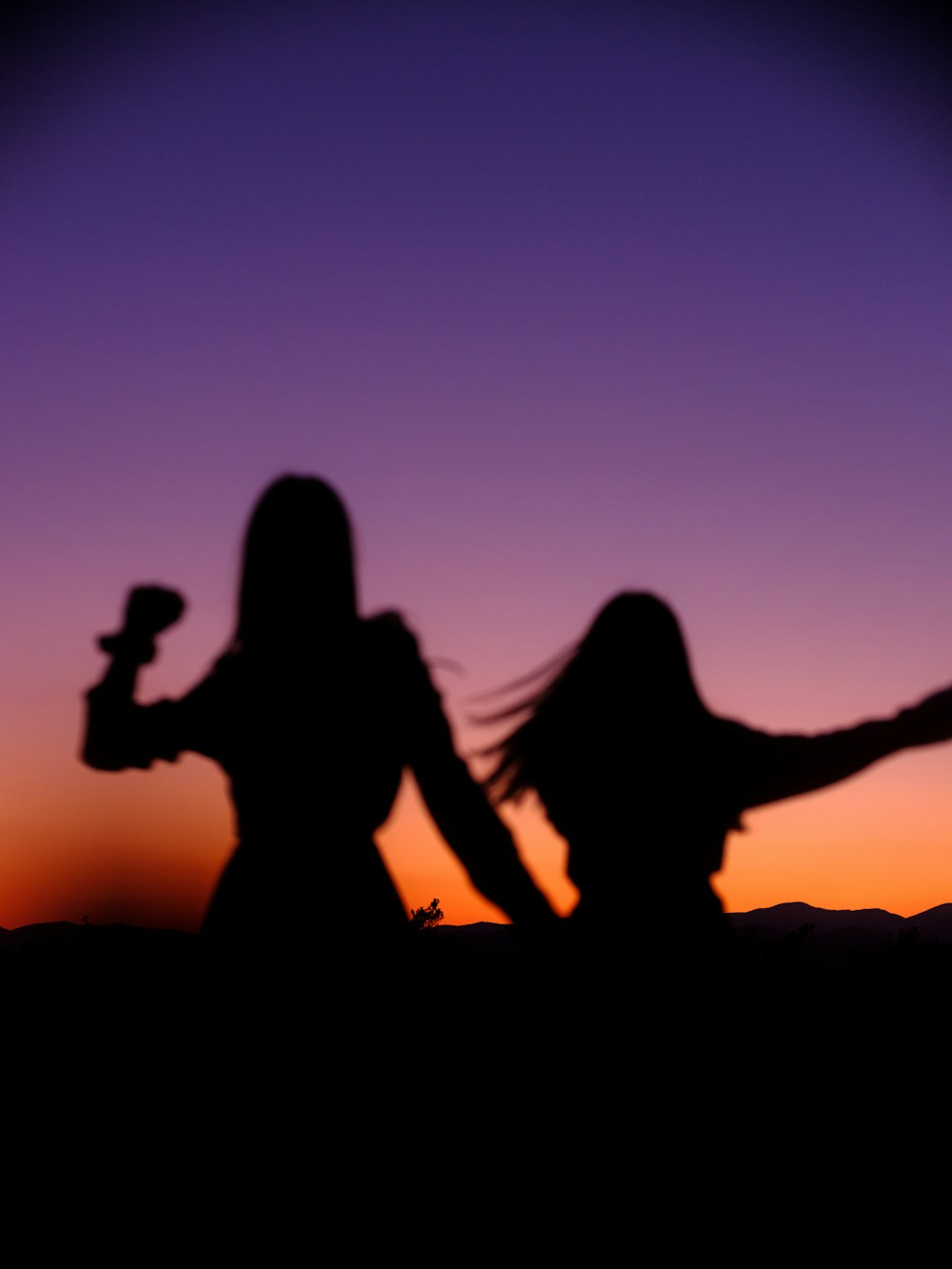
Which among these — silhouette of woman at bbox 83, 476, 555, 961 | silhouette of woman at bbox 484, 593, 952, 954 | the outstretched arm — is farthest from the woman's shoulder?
silhouette of woman at bbox 484, 593, 952, 954

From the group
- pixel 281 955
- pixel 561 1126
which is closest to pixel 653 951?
pixel 561 1126

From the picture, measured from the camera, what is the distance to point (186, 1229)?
2.36m

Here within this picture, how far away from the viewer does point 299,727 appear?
2562mm

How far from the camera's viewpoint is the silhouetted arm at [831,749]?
306cm

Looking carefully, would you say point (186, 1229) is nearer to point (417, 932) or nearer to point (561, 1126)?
point (417, 932)

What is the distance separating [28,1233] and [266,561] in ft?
11.7

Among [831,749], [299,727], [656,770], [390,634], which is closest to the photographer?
[299,727]

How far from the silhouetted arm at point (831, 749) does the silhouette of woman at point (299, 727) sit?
1.05 meters

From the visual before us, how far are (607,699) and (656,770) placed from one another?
311 millimetres

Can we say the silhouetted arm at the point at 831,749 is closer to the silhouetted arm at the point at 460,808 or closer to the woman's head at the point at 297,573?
the silhouetted arm at the point at 460,808

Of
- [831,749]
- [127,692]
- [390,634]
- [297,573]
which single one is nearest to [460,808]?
[390,634]

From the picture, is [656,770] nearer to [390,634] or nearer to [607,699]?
[607,699]

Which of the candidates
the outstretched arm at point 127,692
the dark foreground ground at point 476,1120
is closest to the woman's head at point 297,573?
the outstretched arm at point 127,692

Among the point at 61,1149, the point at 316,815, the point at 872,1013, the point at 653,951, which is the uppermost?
the point at 316,815
